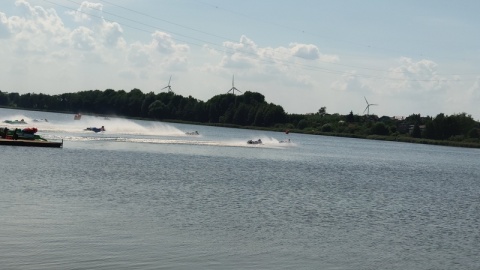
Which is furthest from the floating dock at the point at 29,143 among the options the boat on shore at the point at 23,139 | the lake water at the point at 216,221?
the lake water at the point at 216,221

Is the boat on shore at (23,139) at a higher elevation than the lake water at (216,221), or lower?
higher

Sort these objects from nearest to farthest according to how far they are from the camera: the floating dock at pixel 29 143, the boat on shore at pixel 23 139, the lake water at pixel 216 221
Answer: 1. the lake water at pixel 216 221
2. the floating dock at pixel 29 143
3. the boat on shore at pixel 23 139

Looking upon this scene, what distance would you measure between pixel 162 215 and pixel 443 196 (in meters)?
34.9

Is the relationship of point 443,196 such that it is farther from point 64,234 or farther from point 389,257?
point 64,234

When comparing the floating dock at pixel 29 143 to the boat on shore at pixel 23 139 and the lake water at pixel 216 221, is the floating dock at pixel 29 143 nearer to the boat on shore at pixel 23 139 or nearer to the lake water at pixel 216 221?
the boat on shore at pixel 23 139

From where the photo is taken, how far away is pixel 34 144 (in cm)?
8488

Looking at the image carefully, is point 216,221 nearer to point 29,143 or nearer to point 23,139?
point 29,143

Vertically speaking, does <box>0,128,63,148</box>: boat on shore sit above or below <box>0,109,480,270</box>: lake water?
above

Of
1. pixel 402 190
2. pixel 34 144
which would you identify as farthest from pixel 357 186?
pixel 34 144

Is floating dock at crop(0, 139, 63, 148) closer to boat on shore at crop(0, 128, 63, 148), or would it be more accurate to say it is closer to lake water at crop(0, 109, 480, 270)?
boat on shore at crop(0, 128, 63, 148)

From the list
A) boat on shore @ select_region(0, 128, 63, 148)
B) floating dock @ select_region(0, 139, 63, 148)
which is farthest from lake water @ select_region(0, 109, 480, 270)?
boat on shore @ select_region(0, 128, 63, 148)

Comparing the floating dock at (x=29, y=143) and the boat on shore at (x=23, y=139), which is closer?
the floating dock at (x=29, y=143)

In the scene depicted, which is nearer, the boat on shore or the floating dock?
the floating dock

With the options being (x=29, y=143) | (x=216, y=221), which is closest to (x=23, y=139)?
(x=29, y=143)
